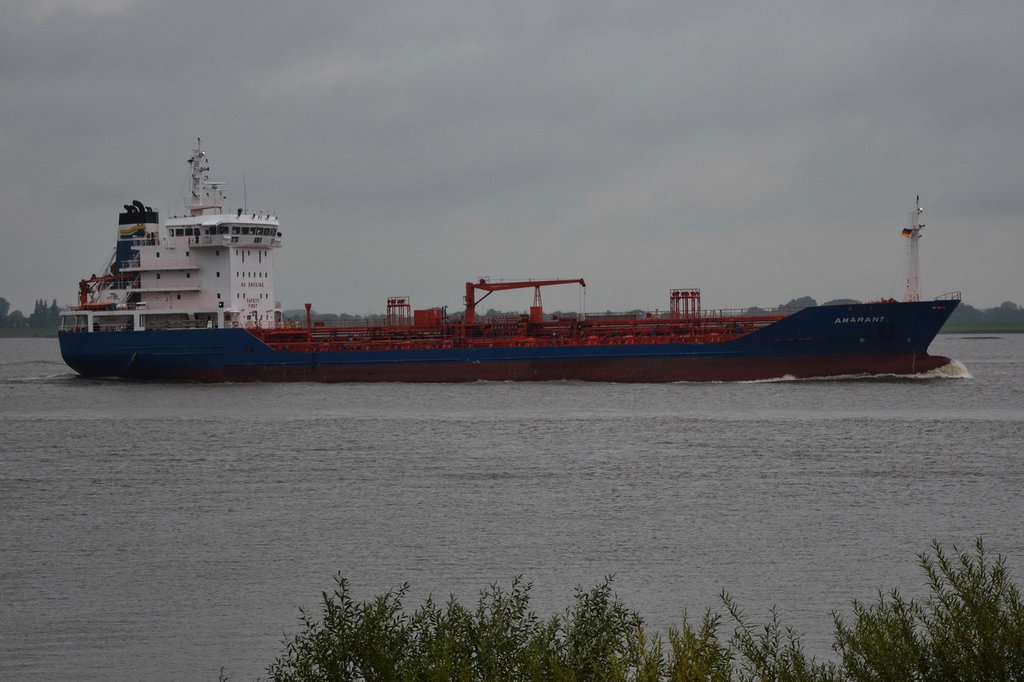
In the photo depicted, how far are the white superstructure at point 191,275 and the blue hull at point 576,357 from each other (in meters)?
1.41

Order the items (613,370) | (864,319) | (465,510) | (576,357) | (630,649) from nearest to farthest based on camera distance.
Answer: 1. (630,649)
2. (465,510)
3. (864,319)
4. (576,357)
5. (613,370)

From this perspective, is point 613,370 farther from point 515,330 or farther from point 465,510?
point 465,510

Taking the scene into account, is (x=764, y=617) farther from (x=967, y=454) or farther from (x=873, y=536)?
(x=967, y=454)

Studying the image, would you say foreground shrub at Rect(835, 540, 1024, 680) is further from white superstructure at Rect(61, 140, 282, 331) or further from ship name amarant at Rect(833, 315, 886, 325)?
white superstructure at Rect(61, 140, 282, 331)

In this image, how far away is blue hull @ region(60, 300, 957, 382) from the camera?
35406 mm

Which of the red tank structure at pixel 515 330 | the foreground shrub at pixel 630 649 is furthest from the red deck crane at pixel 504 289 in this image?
the foreground shrub at pixel 630 649

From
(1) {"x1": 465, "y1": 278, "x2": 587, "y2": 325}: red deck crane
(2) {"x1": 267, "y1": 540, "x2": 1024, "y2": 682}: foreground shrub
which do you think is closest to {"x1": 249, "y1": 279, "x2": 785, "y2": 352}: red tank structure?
(1) {"x1": 465, "y1": 278, "x2": 587, "y2": 325}: red deck crane

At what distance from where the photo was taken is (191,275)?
136 feet

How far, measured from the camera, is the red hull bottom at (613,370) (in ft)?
118

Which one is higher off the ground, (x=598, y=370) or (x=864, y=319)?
(x=864, y=319)

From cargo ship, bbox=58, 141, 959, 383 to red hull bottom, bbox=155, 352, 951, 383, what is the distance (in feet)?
0.15

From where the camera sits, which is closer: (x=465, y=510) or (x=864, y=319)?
(x=465, y=510)

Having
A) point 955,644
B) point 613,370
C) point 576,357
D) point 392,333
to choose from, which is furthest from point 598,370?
point 955,644

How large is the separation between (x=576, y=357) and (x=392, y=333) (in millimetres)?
7684
